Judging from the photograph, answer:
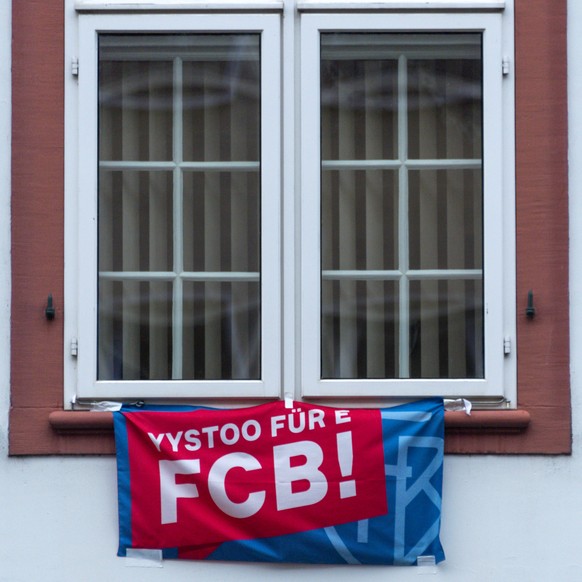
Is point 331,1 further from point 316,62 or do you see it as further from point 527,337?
point 527,337

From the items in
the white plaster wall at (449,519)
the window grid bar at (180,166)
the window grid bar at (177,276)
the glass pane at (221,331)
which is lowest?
the white plaster wall at (449,519)

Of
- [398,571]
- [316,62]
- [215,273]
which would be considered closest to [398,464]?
[398,571]

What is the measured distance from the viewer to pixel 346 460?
669cm

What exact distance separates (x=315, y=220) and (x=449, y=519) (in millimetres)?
1458

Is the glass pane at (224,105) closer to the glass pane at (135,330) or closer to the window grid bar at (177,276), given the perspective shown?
the window grid bar at (177,276)

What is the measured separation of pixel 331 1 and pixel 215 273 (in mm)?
1336

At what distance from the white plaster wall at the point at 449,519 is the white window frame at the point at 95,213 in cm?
34

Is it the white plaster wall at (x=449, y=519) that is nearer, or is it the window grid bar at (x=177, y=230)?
the white plaster wall at (x=449, y=519)

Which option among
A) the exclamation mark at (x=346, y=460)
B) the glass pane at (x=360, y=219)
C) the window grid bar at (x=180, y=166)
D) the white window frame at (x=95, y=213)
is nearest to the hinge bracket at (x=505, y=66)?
the glass pane at (x=360, y=219)

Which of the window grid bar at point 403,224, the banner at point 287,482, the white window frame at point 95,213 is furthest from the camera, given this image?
the window grid bar at point 403,224

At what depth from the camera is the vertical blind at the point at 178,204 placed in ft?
22.7

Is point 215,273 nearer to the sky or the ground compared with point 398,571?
nearer to the sky

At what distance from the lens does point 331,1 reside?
22.6 feet

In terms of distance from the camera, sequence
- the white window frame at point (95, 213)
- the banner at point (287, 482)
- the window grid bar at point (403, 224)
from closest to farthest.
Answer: the banner at point (287, 482), the white window frame at point (95, 213), the window grid bar at point (403, 224)
